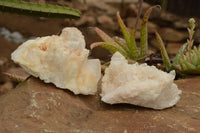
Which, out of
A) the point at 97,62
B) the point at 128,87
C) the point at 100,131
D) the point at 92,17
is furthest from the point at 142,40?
the point at 92,17

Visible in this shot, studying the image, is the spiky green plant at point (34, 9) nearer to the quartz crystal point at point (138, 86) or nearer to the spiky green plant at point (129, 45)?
the spiky green plant at point (129, 45)

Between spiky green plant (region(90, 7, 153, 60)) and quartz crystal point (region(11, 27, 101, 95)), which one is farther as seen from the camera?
spiky green plant (region(90, 7, 153, 60))

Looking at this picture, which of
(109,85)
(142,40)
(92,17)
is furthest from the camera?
(92,17)

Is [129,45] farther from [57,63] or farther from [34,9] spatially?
[57,63]

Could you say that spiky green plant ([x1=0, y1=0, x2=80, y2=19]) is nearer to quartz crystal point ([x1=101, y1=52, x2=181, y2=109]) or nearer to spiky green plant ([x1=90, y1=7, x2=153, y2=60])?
spiky green plant ([x1=90, y1=7, x2=153, y2=60])

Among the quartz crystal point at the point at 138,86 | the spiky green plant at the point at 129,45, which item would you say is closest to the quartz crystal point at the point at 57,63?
the quartz crystal point at the point at 138,86

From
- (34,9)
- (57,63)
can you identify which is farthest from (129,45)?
(57,63)

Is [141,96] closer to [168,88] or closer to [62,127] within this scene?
[168,88]

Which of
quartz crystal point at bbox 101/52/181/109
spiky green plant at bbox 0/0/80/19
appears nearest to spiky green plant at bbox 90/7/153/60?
spiky green plant at bbox 0/0/80/19
